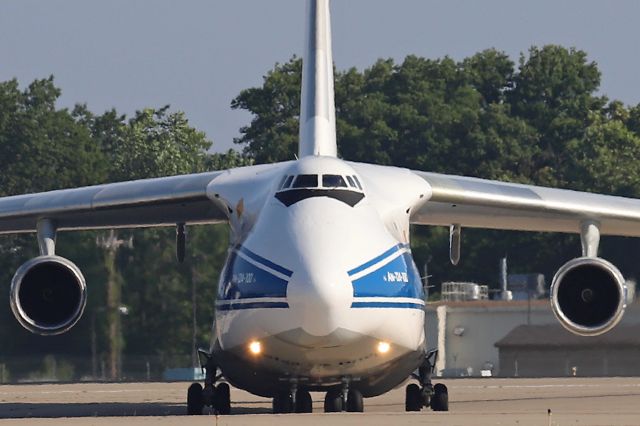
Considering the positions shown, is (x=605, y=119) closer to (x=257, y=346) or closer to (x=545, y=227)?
(x=545, y=227)

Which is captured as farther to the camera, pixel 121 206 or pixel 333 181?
pixel 121 206

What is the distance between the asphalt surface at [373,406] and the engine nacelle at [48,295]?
1145mm

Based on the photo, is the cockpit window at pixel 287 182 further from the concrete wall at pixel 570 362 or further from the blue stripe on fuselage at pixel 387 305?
the concrete wall at pixel 570 362

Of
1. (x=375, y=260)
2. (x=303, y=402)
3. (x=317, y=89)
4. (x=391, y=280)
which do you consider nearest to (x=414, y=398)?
(x=303, y=402)

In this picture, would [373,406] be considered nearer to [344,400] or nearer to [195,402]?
[195,402]

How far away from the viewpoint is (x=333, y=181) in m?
21.3

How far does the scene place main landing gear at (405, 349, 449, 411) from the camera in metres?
23.0

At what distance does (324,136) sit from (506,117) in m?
49.9

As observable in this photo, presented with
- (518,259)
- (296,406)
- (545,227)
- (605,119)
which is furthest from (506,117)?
(296,406)

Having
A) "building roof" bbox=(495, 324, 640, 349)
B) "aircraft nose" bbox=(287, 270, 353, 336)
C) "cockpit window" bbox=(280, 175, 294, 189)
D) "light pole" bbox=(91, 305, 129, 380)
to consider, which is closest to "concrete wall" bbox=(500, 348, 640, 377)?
"building roof" bbox=(495, 324, 640, 349)

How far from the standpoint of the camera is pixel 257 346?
68.1 feet

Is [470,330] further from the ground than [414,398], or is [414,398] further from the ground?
[470,330]

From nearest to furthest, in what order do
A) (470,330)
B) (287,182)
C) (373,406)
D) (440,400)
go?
(287,182) → (440,400) → (373,406) → (470,330)

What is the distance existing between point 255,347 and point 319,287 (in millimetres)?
1542
